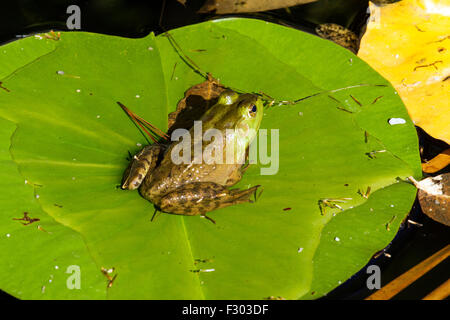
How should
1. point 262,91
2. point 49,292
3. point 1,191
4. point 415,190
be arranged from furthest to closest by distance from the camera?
point 262,91 → point 415,190 → point 1,191 → point 49,292

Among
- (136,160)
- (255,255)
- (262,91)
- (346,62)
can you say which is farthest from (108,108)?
(346,62)

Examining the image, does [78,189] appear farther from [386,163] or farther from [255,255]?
[386,163]

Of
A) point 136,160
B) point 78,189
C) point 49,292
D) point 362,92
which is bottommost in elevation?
point 49,292

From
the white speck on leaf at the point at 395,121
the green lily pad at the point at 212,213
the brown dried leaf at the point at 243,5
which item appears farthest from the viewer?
the brown dried leaf at the point at 243,5

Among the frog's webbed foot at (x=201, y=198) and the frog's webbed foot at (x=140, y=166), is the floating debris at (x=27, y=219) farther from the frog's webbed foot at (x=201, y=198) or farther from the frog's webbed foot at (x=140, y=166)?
the frog's webbed foot at (x=201, y=198)

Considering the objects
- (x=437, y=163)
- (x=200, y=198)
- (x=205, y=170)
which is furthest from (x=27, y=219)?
(x=437, y=163)

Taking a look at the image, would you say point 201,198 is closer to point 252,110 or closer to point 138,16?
point 252,110

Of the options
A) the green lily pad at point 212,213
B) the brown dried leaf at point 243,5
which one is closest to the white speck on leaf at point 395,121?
the green lily pad at point 212,213
